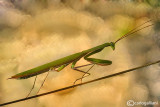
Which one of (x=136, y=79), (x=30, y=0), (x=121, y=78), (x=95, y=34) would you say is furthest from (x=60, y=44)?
(x=136, y=79)

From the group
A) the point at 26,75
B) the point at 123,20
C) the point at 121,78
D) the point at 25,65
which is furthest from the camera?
the point at 123,20

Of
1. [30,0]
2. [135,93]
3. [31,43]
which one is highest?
[30,0]

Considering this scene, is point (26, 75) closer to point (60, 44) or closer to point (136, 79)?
point (60, 44)

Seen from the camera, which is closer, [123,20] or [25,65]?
[25,65]

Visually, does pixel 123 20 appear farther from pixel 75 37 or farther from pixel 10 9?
pixel 10 9

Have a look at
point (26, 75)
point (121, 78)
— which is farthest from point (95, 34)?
point (26, 75)

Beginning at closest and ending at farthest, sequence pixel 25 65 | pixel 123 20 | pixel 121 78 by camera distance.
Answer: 1. pixel 25 65
2. pixel 121 78
3. pixel 123 20

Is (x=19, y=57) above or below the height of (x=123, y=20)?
below
